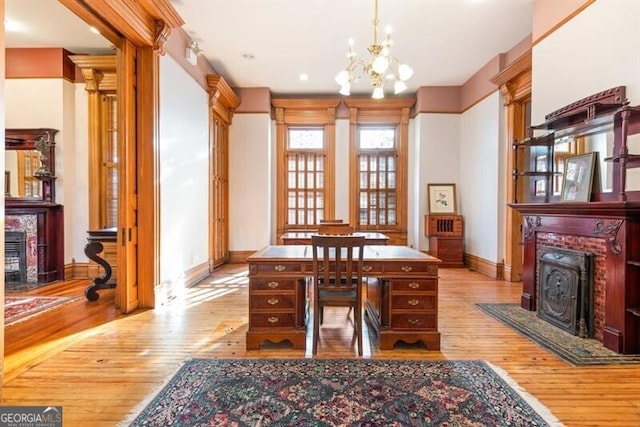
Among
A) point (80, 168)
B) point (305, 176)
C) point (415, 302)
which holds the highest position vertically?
point (305, 176)

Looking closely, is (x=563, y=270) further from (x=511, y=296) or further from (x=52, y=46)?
(x=52, y=46)

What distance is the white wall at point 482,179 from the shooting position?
5473 millimetres

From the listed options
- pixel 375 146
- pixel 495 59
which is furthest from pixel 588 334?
pixel 375 146

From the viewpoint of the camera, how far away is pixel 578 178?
127 inches

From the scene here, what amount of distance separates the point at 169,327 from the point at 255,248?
3.64 meters

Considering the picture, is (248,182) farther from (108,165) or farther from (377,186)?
(377,186)

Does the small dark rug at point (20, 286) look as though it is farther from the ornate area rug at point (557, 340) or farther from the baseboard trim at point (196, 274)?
the ornate area rug at point (557, 340)

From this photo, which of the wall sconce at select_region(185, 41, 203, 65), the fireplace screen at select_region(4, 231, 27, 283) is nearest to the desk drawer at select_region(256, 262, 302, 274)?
the wall sconce at select_region(185, 41, 203, 65)

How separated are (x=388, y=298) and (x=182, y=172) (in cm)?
330

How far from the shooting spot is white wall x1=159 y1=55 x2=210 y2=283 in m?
4.01

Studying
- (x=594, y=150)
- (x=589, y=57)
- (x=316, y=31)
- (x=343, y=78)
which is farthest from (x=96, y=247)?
(x=589, y=57)

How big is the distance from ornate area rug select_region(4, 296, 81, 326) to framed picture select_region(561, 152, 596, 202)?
18.6ft

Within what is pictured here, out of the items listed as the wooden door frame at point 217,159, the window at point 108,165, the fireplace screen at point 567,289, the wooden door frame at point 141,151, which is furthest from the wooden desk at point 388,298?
the window at point 108,165
